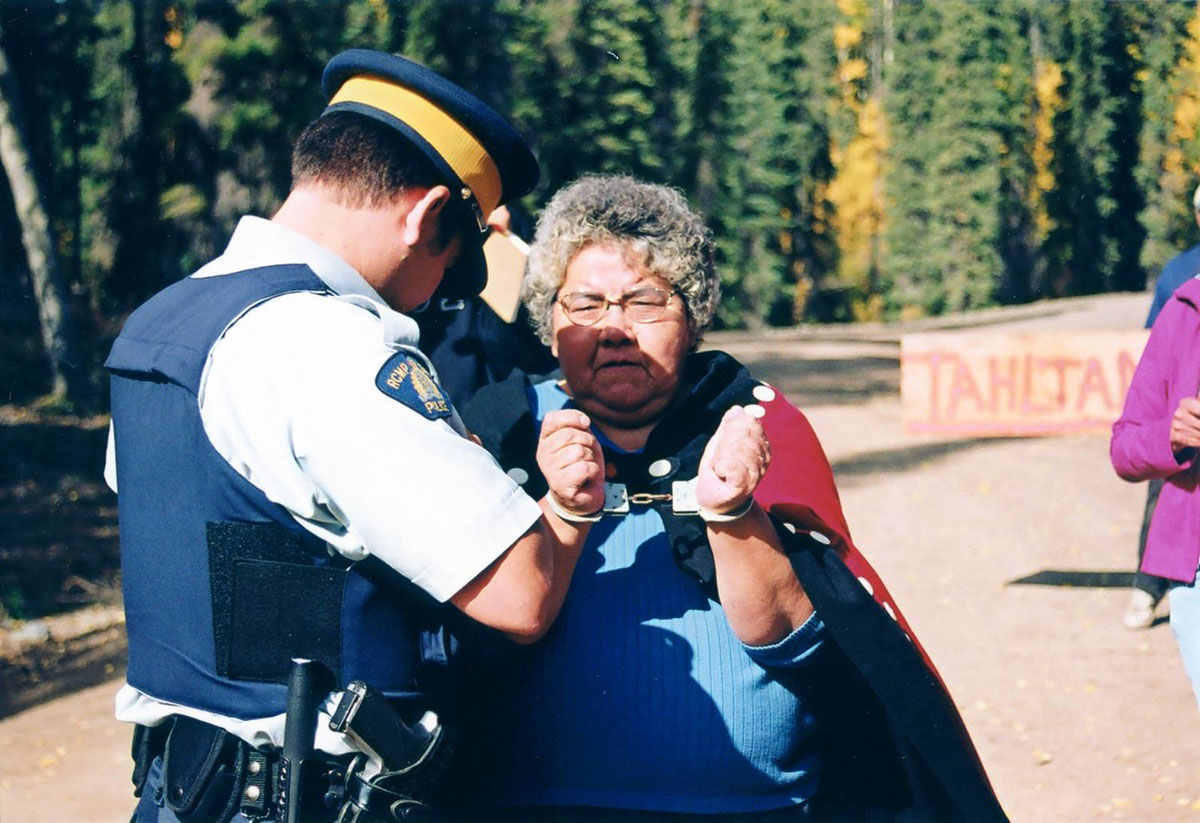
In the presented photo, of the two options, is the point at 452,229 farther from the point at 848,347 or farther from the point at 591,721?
the point at 848,347

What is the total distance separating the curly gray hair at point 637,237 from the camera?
2.94 meters

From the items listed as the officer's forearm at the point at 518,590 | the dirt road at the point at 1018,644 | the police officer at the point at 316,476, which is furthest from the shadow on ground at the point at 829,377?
the officer's forearm at the point at 518,590

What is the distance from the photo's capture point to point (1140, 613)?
7.30 metres

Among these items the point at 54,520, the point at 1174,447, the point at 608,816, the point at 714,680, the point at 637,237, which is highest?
the point at 637,237

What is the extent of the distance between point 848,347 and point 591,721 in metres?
25.0

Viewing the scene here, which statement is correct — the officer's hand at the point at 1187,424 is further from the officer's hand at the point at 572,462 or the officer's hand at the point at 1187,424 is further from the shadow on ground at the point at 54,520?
the shadow on ground at the point at 54,520

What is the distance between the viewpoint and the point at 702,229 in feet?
9.88

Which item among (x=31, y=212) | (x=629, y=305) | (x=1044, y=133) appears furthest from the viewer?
(x=1044, y=133)

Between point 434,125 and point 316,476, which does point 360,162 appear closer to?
point 434,125

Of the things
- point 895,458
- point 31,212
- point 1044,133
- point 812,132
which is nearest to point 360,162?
point 895,458

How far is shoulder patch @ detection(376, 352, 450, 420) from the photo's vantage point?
1.76 m

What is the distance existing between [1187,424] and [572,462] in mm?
1982

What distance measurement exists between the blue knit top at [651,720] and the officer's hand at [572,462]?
1.57 feet

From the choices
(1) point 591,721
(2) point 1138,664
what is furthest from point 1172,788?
(1) point 591,721
